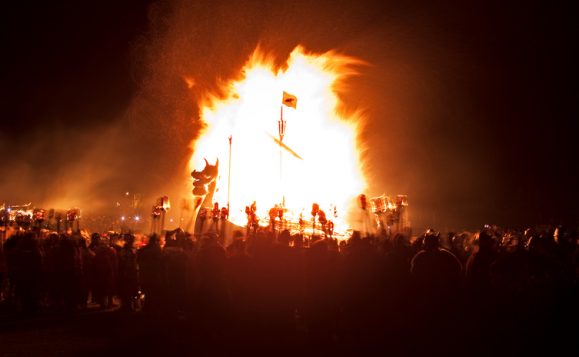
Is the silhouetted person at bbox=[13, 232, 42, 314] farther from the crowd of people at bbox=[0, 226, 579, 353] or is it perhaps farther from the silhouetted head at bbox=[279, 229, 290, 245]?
the silhouetted head at bbox=[279, 229, 290, 245]

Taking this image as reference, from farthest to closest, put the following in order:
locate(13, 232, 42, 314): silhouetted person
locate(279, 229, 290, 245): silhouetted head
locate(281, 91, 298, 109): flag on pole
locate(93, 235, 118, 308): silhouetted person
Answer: locate(281, 91, 298, 109): flag on pole
locate(93, 235, 118, 308): silhouetted person
locate(13, 232, 42, 314): silhouetted person
locate(279, 229, 290, 245): silhouetted head

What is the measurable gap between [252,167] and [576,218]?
19321 millimetres

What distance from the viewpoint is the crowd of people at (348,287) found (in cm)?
732

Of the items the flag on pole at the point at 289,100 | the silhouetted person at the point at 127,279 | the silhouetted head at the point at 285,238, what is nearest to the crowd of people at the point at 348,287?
the silhouetted head at the point at 285,238

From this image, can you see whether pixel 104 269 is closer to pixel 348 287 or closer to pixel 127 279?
pixel 127 279

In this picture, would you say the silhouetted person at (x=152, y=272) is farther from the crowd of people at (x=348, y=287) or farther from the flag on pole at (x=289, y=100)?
the flag on pole at (x=289, y=100)

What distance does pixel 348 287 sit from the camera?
8711 millimetres

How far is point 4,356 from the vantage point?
24.0 feet

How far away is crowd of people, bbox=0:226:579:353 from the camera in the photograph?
732cm

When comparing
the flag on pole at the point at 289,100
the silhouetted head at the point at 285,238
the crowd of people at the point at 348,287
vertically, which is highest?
the flag on pole at the point at 289,100

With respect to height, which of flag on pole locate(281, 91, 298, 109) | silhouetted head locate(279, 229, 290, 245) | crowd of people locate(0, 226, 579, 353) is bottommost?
crowd of people locate(0, 226, 579, 353)

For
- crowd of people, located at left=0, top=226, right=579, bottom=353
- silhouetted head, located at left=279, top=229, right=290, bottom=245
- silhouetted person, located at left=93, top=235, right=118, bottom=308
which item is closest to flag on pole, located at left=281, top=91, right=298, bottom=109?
silhouetted person, located at left=93, top=235, right=118, bottom=308

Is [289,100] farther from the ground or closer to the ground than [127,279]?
farther from the ground

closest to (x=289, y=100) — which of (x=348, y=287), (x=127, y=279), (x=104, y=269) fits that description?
(x=127, y=279)
